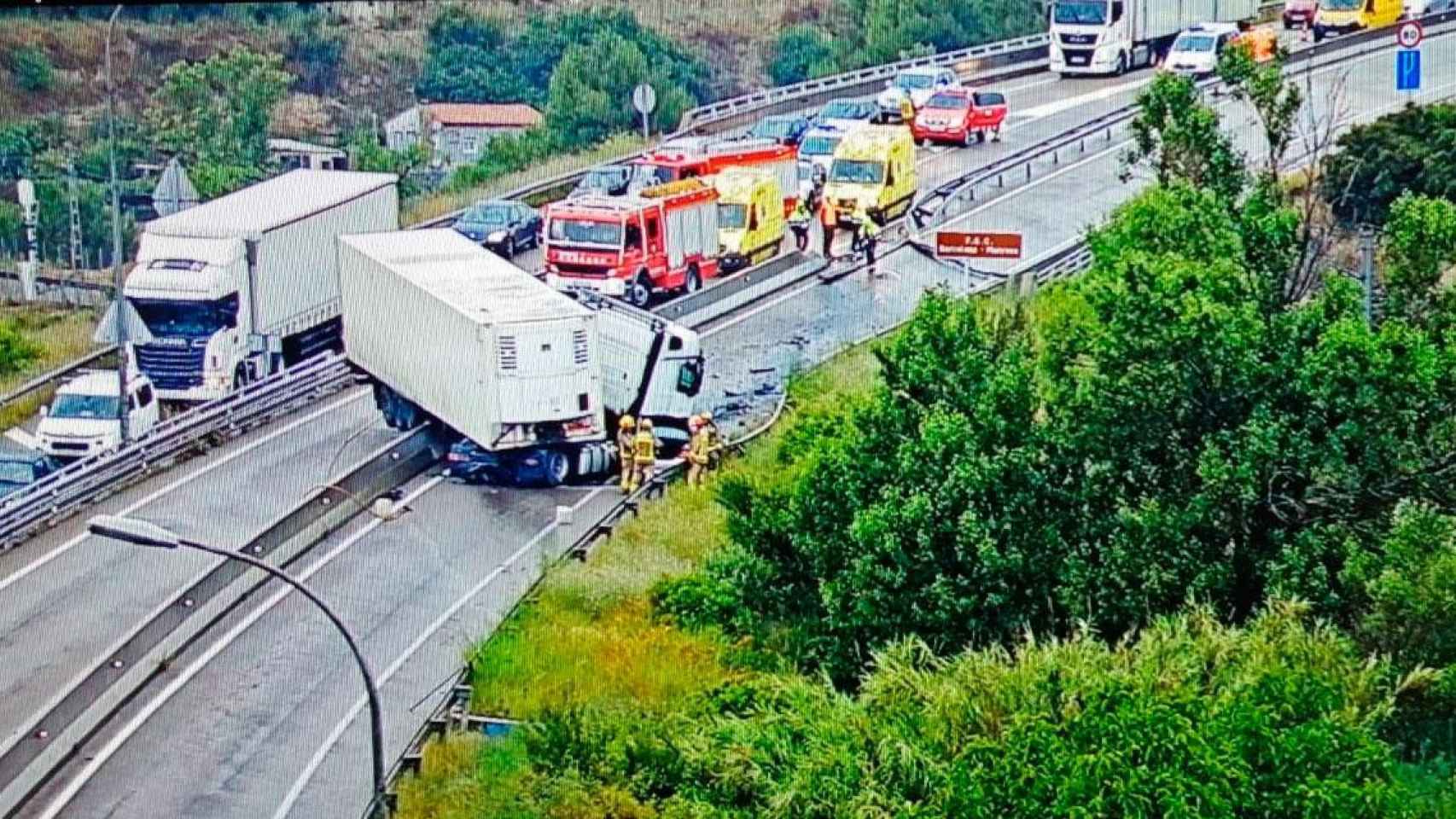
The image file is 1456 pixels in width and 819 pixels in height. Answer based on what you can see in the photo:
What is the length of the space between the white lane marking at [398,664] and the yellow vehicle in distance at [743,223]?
2.58 metres

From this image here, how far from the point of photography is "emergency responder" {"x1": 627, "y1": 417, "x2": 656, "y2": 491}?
45.5 feet

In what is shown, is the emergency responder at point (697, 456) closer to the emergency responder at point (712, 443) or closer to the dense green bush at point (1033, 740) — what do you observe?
the emergency responder at point (712, 443)

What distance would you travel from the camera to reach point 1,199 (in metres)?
13.0

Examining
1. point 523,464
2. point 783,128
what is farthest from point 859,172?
point 523,464

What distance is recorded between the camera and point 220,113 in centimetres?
1341

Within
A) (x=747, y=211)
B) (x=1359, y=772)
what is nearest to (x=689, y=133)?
(x=747, y=211)

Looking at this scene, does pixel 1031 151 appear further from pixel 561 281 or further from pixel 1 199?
pixel 1 199

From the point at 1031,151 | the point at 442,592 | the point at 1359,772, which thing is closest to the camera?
the point at 1359,772

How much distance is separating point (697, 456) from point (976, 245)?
2.23m

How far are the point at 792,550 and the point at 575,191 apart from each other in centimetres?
474

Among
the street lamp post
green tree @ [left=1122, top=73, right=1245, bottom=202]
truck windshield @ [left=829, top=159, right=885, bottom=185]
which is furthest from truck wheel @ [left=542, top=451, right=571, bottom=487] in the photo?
the street lamp post

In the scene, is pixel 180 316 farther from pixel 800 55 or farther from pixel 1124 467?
pixel 1124 467

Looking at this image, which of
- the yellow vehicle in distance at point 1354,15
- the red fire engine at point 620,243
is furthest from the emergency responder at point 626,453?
the yellow vehicle in distance at point 1354,15

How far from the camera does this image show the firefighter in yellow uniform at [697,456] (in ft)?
45.8
